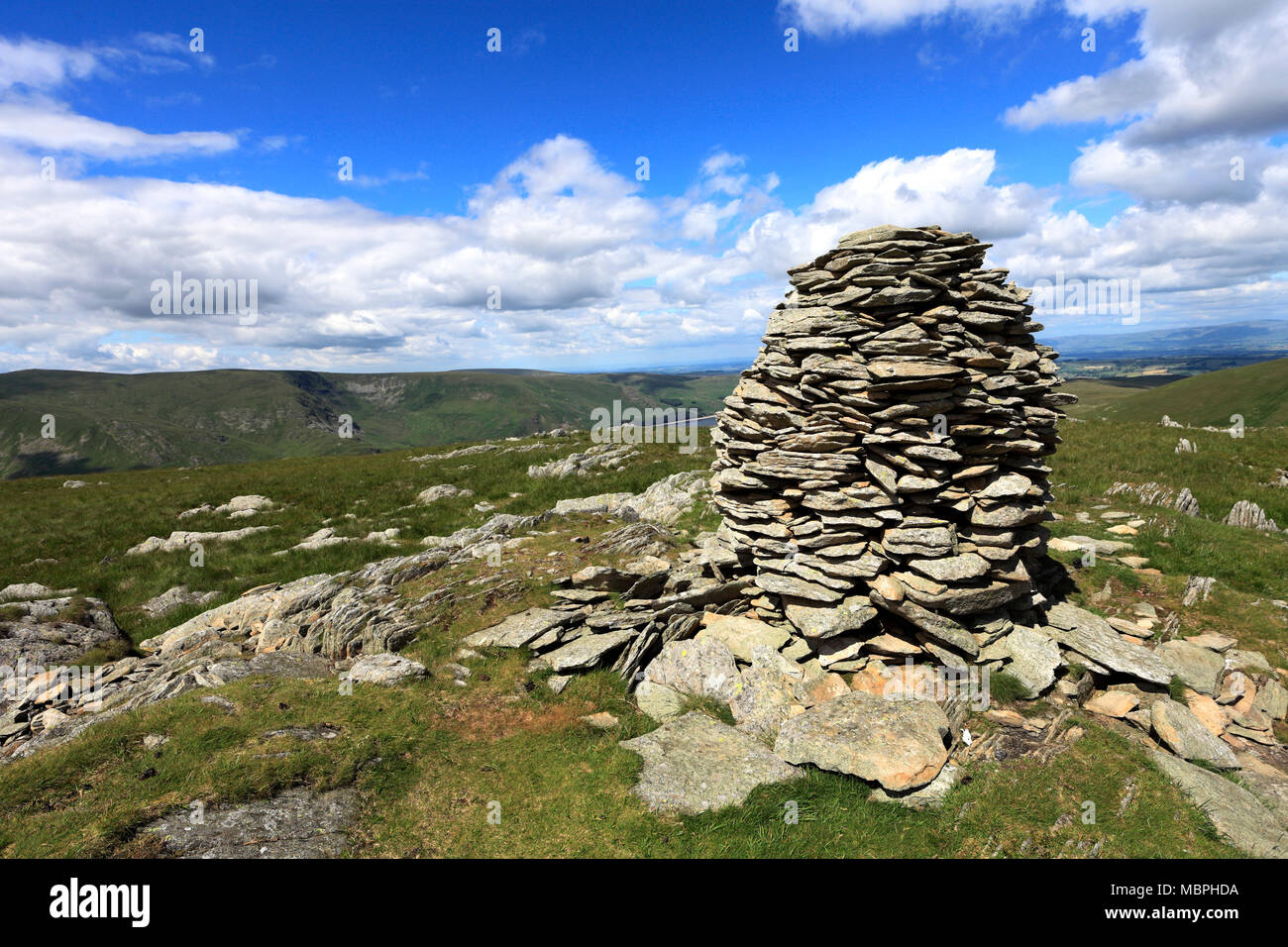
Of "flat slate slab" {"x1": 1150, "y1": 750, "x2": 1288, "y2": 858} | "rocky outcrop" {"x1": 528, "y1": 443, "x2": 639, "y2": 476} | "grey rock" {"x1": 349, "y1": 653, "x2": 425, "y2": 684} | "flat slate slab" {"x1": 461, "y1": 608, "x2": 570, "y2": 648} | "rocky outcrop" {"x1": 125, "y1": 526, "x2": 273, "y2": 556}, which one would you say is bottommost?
"flat slate slab" {"x1": 1150, "y1": 750, "x2": 1288, "y2": 858}

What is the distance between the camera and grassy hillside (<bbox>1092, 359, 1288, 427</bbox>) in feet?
506

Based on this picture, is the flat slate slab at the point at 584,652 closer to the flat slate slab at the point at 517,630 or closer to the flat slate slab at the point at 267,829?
the flat slate slab at the point at 517,630

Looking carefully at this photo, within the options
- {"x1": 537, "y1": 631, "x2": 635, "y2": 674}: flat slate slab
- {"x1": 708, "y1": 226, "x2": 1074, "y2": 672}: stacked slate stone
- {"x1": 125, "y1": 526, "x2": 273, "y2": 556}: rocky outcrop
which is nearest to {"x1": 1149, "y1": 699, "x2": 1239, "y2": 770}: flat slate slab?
{"x1": 708, "y1": 226, "x2": 1074, "y2": 672}: stacked slate stone

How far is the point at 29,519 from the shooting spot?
32.0 meters

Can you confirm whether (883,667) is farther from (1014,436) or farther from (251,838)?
(251,838)

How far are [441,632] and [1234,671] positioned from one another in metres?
19.0

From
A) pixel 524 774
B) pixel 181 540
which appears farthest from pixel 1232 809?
pixel 181 540

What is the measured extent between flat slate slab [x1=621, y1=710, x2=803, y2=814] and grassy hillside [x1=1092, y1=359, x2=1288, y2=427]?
201 meters

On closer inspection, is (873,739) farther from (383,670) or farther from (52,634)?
(52,634)

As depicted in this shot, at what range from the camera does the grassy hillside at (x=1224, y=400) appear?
154m

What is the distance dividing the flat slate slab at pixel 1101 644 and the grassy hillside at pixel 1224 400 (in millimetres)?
191602

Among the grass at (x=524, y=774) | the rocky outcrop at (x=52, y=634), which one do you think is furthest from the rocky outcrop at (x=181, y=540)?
the grass at (x=524, y=774)

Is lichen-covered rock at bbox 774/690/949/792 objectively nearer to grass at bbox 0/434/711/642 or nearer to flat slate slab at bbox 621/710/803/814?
flat slate slab at bbox 621/710/803/814

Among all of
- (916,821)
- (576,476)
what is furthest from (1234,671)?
(576,476)
